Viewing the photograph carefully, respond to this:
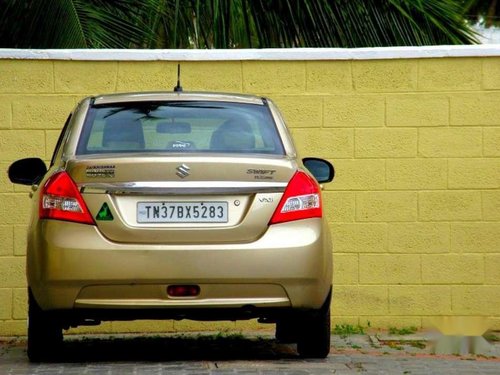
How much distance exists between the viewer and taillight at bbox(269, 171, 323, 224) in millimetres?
8164

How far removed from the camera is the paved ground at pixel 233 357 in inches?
325

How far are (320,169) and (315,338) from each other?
3.62 ft

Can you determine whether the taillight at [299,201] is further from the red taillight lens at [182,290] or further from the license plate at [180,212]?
the red taillight lens at [182,290]

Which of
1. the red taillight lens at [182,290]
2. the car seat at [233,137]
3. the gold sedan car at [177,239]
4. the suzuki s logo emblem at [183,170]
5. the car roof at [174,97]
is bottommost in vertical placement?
the red taillight lens at [182,290]

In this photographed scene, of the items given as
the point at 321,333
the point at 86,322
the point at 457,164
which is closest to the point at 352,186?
the point at 457,164

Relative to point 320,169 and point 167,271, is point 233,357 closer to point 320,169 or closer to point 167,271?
point 167,271

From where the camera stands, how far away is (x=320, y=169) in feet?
30.4

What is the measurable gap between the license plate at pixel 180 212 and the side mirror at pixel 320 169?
1191 mm

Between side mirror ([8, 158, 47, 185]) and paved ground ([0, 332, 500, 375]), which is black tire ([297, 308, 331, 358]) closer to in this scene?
paved ground ([0, 332, 500, 375])

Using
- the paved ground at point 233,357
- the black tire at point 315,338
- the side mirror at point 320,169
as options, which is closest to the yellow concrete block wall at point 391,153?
the paved ground at point 233,357

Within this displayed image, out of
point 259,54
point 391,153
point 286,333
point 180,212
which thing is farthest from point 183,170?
point 391,153

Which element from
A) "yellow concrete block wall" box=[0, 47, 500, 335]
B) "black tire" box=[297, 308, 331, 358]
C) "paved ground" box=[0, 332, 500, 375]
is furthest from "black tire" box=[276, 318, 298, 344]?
"yellow concrete block wall" box=[0, 47, 500, 335]

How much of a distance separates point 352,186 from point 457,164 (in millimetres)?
779

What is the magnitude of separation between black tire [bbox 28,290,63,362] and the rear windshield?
941mm
